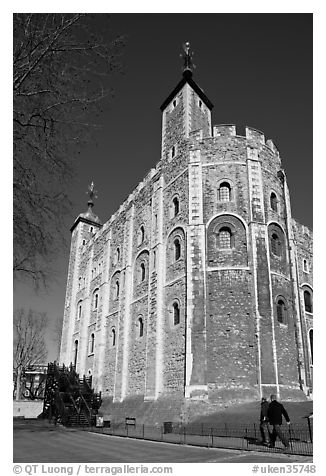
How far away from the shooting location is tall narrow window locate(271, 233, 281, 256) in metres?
19.5

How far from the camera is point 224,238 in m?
19.1

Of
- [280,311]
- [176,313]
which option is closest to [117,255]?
[176,313]

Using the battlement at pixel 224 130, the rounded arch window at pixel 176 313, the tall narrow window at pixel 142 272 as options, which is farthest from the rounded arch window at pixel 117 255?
the battlement at pixel 224 130

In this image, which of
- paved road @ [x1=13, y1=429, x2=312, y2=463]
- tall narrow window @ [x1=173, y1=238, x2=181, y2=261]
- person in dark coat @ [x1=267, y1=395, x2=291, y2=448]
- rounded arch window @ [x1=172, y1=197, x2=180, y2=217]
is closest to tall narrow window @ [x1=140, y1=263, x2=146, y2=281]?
tall narrow window @ [x1=173, y1=238, x2=181, y2=261]

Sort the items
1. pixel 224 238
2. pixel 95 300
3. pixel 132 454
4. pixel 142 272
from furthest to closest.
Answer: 1. pixel 95 300
2. pixel 142 272
3. pixel 224 238
4. pixel 132 454

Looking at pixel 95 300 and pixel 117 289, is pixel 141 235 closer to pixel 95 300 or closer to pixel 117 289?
pixel 117 289

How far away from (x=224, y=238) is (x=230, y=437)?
912 centimetres

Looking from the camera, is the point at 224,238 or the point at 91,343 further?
the point at 91,343

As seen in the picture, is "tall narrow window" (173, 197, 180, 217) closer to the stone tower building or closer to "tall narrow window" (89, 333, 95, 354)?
the stone tower building

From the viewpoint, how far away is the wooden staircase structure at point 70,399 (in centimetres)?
2178

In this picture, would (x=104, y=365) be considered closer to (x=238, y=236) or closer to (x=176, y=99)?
(x=238, y=236)

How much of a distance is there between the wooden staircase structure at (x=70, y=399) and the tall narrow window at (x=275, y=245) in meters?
12.9

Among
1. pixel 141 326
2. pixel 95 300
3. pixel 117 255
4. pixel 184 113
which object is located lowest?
pixel 141 326

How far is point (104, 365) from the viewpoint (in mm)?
26656
